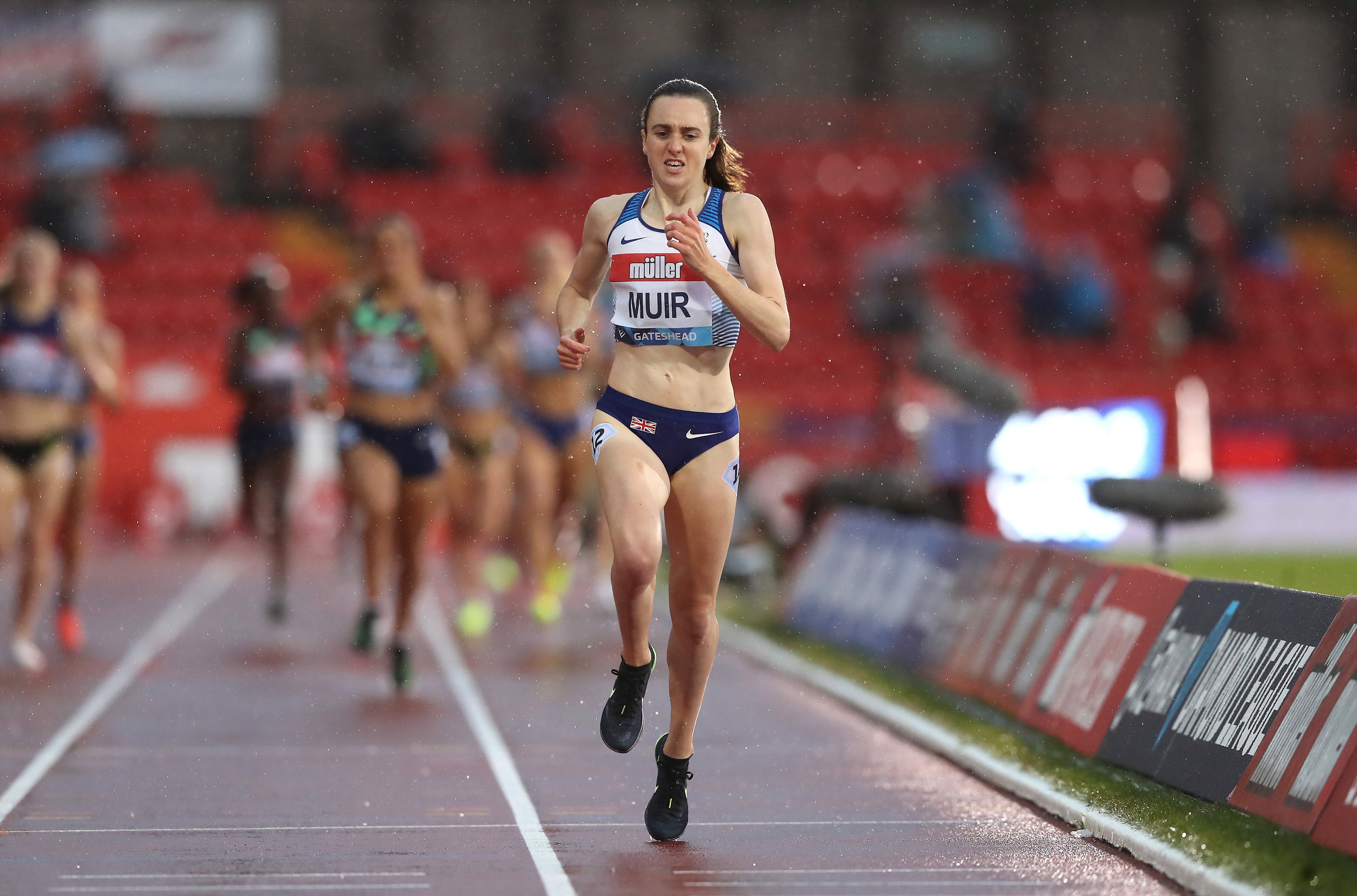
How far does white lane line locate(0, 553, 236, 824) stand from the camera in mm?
7934

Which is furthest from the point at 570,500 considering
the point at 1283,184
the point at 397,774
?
the point at 1283,184

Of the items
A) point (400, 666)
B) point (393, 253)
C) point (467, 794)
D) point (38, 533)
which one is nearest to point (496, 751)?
point (467, 794)

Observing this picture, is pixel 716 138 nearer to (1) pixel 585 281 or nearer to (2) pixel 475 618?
(1) pixel 585 281

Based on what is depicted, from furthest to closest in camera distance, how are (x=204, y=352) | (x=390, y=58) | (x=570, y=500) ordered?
(x=390, y=58) → (x=204, y=352) → (x=570, y=500)

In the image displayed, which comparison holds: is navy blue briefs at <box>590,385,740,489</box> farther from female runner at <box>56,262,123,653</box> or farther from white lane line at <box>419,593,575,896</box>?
female runner at <box>56,262,123,653</box>

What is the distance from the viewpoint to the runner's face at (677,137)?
6500 mm

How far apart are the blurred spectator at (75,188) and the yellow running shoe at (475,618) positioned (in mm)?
14728

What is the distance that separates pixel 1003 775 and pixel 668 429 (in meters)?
2.31

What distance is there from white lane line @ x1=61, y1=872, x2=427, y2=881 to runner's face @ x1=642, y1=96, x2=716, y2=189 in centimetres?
243

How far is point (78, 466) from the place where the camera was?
12031 mm

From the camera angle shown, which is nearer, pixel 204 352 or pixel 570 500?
pixel 570 500

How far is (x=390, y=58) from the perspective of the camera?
32.9 meters

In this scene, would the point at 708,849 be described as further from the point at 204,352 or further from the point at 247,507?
the point at 204,352

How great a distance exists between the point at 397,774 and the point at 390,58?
86.0 feet
